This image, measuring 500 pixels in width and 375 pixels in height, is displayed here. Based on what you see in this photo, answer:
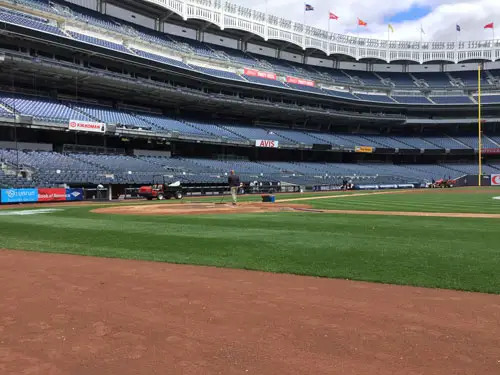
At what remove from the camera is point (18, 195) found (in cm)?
2773

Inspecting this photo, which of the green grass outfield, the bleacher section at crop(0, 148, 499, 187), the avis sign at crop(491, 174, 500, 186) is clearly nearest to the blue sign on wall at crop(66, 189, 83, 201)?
the bleacher section at crop(0, 148, 499, 187)

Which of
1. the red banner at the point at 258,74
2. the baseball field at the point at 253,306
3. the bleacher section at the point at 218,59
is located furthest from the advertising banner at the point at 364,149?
the baseball field at the point at 253,306

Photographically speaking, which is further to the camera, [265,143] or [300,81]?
[300,81]

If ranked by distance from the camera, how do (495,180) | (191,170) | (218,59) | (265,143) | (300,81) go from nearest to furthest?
(191,170) → (265,143) → (218,59) → (300,81) → (495,180)

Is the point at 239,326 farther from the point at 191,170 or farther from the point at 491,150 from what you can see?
the point at 491,150

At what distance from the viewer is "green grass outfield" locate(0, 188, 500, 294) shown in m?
6.84

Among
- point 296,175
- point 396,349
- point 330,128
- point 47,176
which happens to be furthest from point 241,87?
point 396,349

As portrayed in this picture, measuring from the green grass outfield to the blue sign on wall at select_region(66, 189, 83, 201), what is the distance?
16232mm

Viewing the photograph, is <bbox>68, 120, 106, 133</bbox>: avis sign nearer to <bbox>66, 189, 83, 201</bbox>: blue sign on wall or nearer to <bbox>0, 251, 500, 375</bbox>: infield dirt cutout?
<bbox>66, 189, 83, 201</bbox>: blue sign on wall

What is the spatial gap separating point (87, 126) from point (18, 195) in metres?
11.0

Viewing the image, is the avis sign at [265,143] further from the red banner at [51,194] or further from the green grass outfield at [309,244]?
the green grass outfield at [309,244]

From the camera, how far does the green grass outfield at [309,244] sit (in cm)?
684

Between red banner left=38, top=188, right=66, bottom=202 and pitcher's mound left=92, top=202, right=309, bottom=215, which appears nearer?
pitcher's mound left=92, top=202, right=309, bottom=215

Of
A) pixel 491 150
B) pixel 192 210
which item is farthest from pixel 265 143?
pixel 491 150
